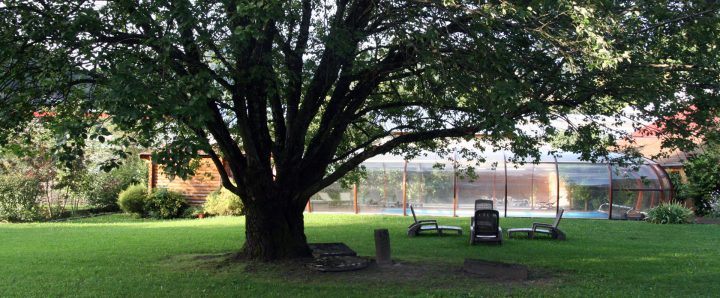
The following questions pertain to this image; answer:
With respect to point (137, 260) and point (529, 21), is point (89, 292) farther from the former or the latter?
point (529, 21)

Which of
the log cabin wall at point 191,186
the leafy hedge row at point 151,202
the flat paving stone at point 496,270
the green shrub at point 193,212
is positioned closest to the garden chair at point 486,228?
the flat paving stone at point 496,270

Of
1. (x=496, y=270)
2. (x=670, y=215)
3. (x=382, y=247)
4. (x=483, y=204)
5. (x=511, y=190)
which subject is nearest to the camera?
(x=496, y=270)

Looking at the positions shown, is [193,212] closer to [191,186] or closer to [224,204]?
[224,204]

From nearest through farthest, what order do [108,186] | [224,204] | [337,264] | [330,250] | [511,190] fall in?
[337,264], [330,250], [224,204], [511,190], [108,186]

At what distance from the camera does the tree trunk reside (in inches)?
407

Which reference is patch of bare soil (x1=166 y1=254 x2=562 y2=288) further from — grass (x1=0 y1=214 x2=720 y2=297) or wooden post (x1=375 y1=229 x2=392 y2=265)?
wooden post (x1=375 y1=229 x2=392 y2=265)

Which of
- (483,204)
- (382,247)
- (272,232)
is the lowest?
(382,247)

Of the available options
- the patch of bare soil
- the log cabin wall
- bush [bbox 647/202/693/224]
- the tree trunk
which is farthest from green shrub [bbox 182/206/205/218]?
bush [bbox 647/202/693/224]

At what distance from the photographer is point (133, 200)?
73.6 ft

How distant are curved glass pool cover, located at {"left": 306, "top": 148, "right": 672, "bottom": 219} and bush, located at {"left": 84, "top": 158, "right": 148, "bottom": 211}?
8.28 meters

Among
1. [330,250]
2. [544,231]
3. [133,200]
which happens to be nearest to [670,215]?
[544,231]

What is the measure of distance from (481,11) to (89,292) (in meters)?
6.48

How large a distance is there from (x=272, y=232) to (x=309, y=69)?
2.97 meters

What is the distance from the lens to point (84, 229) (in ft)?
57.8
